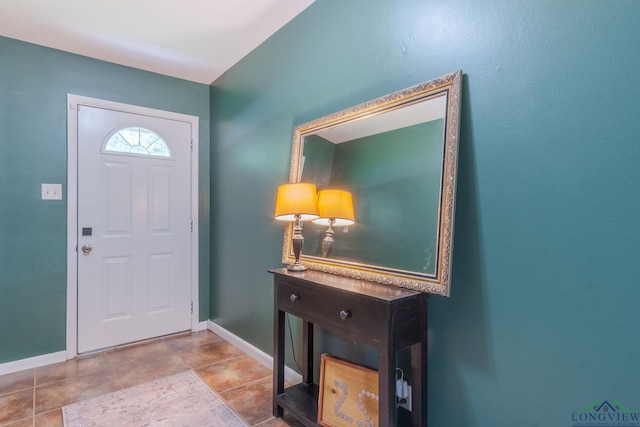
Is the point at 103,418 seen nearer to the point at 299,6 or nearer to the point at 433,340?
the point at 433,340

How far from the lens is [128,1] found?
2117 millimetres

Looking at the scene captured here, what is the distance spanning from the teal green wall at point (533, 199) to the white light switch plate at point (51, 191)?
2.51 m

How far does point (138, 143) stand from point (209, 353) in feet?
6.29

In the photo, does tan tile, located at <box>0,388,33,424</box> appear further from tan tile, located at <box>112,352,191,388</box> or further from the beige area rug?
tan tile, located at <box>112,352,191,388</box>

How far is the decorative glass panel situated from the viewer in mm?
2955

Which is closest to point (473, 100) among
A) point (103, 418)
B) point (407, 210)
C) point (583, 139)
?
point (583, 139)

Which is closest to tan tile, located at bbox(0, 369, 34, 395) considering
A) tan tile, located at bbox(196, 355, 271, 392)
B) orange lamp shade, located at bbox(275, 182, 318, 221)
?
tan tile, located at bbox(196, 355, 271, 392)

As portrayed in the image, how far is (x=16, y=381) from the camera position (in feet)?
7.81

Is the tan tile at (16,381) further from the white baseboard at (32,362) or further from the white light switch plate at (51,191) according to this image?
the white light switch plate at (51,191)

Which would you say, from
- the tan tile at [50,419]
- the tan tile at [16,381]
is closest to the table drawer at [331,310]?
the tan tile at [50,419]

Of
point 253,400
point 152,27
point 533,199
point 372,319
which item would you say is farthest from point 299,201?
point 152,27

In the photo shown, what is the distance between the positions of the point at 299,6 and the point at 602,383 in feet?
7.83

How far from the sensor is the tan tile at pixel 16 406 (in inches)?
76.6

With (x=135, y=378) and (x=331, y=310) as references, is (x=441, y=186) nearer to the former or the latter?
(x=331, y=310)
